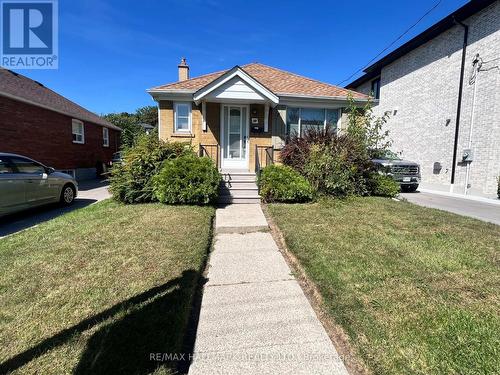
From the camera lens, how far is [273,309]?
3012 mm

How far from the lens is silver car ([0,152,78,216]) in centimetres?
658

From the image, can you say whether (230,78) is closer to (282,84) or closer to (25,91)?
(282,84)

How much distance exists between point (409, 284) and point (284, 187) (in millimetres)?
4734

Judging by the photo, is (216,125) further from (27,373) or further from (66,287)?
(27,373)

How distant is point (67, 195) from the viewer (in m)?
8.77

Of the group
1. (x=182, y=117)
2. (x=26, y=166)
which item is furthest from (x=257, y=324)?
(x=182, y=117)

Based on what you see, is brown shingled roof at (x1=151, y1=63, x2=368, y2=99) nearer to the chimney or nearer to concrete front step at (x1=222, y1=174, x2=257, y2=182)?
the chimney

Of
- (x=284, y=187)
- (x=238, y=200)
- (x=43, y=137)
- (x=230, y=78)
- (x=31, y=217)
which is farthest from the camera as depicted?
(x=43, y=137)

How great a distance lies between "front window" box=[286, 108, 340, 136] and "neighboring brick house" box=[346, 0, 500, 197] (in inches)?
244

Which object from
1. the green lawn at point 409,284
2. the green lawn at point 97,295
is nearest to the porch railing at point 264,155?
the green lawn at point 409,284

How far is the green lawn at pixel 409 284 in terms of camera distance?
2.23 m

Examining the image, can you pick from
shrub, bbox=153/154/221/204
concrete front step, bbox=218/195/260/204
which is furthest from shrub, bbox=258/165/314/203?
shrub, bbox=153/154/221/204

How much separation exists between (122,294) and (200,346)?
1.22 metres

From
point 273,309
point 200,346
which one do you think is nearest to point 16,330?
point 200,346
